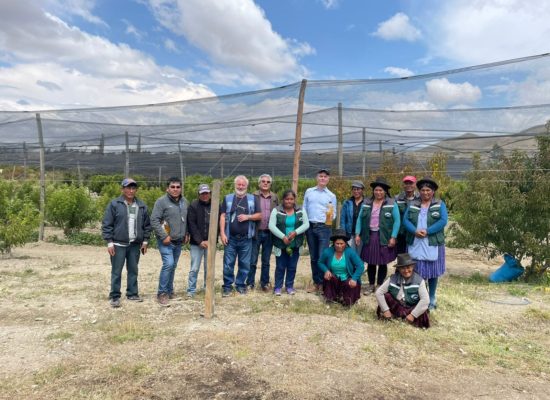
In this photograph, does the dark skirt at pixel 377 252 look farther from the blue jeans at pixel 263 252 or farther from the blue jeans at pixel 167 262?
the blue jeans at pixel 167 262

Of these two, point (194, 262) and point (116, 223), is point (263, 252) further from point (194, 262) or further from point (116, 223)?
point (116, 223)

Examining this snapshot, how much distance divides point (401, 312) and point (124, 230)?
3381 mm

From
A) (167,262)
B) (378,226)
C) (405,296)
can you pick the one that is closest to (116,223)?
(167,262)

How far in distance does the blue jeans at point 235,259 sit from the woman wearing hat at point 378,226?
149 cm

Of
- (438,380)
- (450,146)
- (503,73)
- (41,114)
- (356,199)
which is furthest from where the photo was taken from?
(41,114)

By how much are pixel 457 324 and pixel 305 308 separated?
1.77m

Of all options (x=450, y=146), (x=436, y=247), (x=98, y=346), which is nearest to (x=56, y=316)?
(x=98, y=346)

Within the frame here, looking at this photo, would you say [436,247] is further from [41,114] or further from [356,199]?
[41,114]

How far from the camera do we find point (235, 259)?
5660 mm

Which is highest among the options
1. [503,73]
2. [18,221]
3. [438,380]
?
[503,73]

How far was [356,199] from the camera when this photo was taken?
237 inches

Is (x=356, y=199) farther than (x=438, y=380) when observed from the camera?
Yes

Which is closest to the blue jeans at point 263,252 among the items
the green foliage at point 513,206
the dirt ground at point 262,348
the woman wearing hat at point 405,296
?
the dirt ground at point 262,348

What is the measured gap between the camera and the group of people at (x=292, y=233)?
17.5ft
